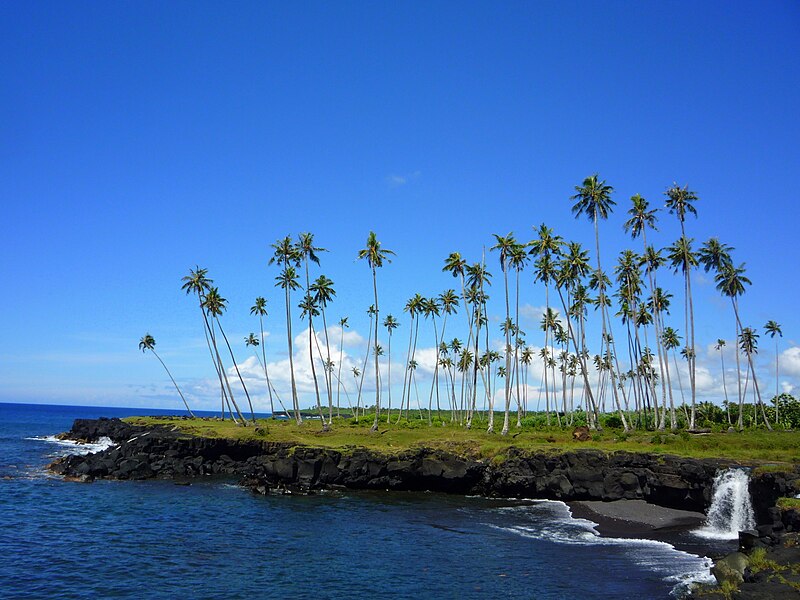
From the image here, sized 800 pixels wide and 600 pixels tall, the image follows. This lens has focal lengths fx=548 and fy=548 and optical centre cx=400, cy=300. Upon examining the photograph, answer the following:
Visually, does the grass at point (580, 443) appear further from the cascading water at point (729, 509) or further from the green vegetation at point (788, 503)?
the green vegetation at point (788, 503)

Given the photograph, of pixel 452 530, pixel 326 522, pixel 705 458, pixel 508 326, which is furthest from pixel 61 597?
pixel 508 326

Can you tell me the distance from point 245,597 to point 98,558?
10850 mm

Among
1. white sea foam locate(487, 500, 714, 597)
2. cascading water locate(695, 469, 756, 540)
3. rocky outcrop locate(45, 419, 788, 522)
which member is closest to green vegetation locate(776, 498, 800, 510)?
rocky outcrop locate(45, 419, 788, 522)

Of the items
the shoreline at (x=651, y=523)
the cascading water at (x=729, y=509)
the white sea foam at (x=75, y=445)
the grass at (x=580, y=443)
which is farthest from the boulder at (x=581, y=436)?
the white sea foam at (x=75, y=445)

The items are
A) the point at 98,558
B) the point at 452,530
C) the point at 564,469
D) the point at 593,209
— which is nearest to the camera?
the point at 98,558

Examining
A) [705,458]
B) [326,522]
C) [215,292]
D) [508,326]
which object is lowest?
[326,522]

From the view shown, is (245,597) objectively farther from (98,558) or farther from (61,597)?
(98,558)

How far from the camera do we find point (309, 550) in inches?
1248

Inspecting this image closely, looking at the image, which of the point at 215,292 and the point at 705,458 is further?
the point at 215,292

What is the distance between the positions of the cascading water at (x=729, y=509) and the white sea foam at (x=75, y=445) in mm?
74292

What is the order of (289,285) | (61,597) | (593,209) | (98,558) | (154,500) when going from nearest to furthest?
(61,597) → (98,558) → (154,500) → (593,209) → (289,285)

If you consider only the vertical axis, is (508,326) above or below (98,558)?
above

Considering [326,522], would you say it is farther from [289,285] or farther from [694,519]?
[289,285]

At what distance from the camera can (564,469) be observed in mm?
48344
